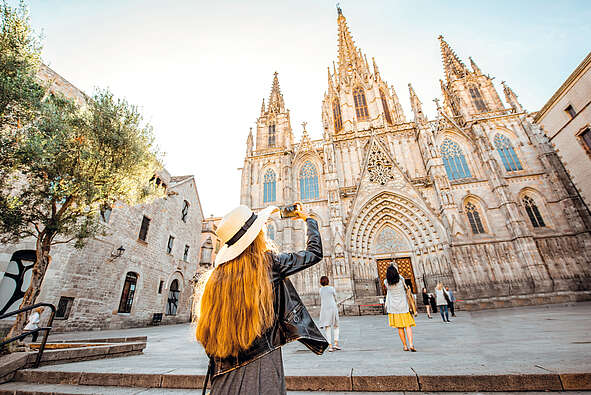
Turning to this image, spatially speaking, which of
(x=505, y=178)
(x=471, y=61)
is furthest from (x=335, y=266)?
(x=471, y=61)

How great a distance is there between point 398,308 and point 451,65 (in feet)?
102

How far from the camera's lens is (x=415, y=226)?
18.1 meters

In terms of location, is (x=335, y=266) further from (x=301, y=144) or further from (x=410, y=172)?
(x=301, y=144)

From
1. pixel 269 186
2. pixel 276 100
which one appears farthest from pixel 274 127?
pixel 269 186

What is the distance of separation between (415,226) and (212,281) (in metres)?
19.3

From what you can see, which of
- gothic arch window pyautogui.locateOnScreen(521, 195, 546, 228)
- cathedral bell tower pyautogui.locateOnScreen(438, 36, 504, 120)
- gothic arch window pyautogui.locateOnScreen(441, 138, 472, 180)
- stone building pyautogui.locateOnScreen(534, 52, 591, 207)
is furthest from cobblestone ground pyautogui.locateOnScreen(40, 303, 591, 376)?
cathedral bell tower pyautogui.locateOnScreen(438, 36, 504, 120)

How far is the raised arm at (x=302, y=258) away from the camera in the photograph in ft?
5.20

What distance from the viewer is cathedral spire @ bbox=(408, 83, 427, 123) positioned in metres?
20.8

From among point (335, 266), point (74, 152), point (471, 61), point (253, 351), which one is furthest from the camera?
point (471, 61)

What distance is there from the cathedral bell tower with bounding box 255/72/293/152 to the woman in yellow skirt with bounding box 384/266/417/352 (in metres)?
20.2

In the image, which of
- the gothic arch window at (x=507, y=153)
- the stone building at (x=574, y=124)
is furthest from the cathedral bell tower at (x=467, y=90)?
the stone building at (x=574, y=124)

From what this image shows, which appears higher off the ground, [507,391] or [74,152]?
[74,152]

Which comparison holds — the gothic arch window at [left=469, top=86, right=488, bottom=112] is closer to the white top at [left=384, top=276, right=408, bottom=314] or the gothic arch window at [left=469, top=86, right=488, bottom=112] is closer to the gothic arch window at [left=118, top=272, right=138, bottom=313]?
the white top at [left=384, top=276, right=408, bottom=314]

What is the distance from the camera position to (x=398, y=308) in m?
4.88
